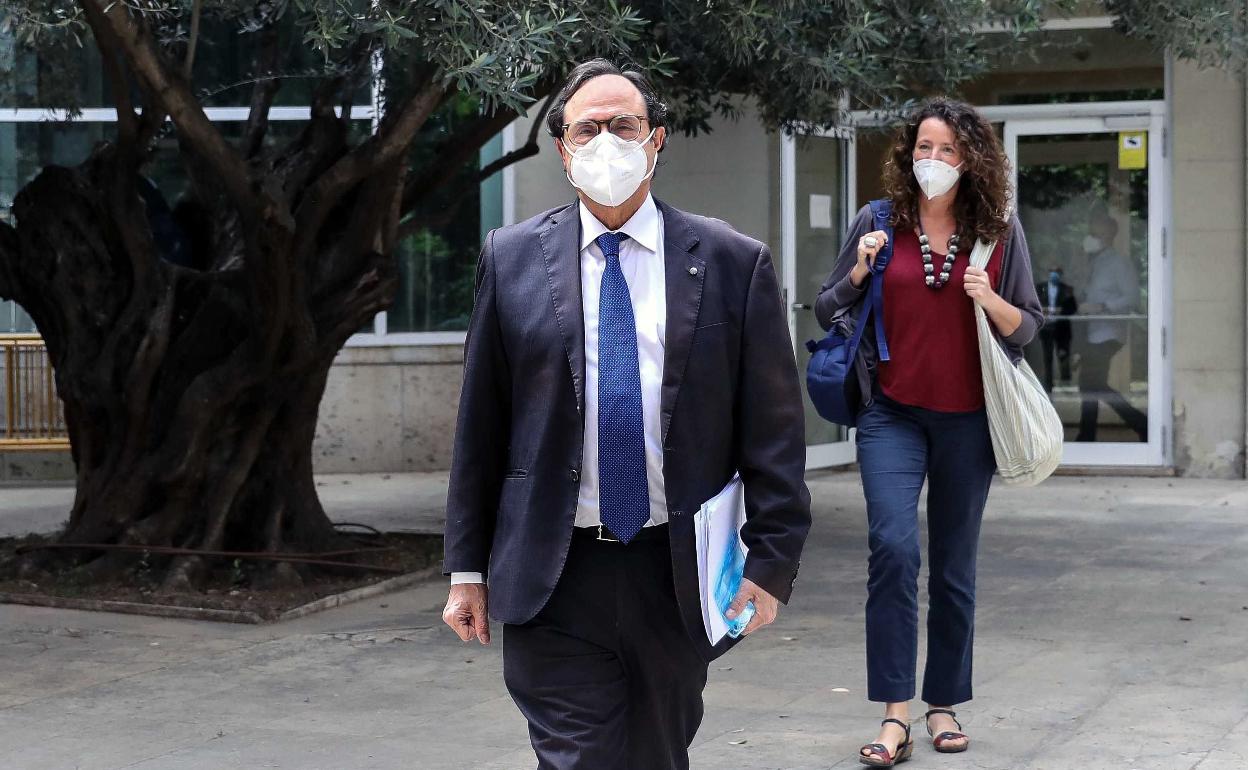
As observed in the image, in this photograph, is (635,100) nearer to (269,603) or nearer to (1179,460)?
(269,603)

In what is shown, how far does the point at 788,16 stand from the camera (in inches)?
306

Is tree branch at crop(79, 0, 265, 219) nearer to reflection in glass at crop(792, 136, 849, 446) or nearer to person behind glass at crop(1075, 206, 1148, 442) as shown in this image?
reflection in glass at crop(792, 136, 849, 446)

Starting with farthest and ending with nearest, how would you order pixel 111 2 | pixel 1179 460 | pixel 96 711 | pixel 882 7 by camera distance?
pixel 1179 460 → pixel 882 7 → pixel 111 2 → pixel 96 711

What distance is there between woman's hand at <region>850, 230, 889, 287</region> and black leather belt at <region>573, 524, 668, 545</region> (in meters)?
2.03

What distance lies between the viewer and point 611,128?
3.43 meters

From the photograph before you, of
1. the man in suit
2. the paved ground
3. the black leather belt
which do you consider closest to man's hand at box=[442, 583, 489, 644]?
the man in suit

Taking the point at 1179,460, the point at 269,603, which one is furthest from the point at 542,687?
the point at 1179,460

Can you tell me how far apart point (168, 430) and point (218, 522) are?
1.91 feet

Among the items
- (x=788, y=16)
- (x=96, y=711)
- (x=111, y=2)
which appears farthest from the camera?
(x=788, y=16)

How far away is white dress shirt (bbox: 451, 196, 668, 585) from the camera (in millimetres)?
3383

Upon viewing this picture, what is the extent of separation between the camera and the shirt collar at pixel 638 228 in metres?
3.48

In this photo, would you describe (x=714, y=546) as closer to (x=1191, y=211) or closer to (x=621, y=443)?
(x=621, y=443)

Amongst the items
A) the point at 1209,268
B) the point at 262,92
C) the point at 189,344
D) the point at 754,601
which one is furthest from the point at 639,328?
the point at 1209,268

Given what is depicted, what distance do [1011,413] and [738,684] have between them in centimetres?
184
